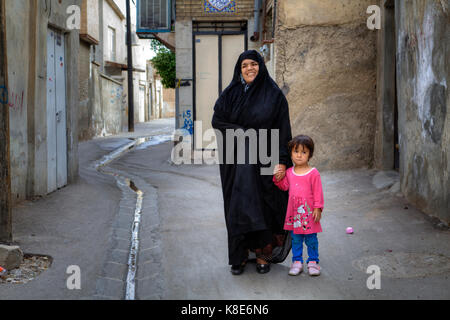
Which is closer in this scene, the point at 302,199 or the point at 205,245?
the point at 302,199

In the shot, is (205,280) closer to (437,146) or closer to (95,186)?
(437,146)

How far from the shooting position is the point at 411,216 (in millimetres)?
5699

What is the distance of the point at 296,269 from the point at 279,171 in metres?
A: 0.76

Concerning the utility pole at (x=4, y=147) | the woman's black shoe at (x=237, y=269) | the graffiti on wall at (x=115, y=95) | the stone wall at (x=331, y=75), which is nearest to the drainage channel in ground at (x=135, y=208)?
the woman's black shoe at (x=237, y=269)

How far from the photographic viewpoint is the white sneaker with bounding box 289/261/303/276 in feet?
12.9

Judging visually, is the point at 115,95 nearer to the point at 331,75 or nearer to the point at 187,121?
the point at 187,121

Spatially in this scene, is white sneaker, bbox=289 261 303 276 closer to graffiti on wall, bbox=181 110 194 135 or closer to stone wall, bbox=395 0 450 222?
stone wall, bbox=395 0 450 222

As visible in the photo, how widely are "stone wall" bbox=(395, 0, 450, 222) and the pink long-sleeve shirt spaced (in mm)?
2047

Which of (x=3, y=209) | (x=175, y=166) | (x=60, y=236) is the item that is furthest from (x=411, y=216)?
(x=175, y=166)

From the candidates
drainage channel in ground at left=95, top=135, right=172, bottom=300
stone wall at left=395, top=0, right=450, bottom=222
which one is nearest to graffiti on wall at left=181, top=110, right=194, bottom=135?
drainage channel in ground at left=95, top=135, right=172, bottom=300

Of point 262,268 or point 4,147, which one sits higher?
point 4,147

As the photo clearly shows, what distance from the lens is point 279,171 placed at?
3.91 metres

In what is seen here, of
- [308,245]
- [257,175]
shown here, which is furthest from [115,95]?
[308,245]

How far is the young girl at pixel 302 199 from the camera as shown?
3.83 meters
